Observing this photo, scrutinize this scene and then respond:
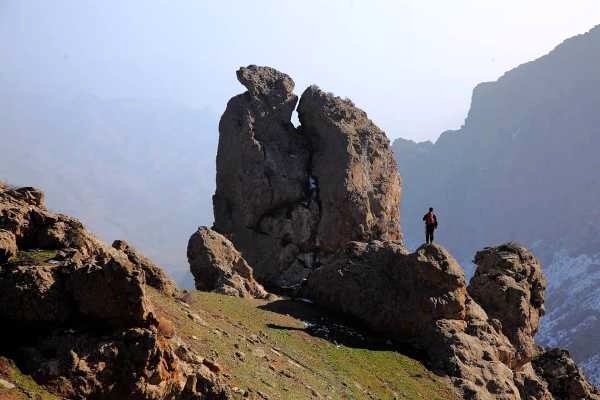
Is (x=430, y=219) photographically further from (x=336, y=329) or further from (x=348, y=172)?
(x=348, y=172)

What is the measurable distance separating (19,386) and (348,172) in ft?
180

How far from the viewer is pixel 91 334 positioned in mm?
22281

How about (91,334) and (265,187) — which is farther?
(265,187)

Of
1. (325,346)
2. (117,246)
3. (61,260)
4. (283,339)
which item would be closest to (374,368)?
(325,346)

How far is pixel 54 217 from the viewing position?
2866 centimetres

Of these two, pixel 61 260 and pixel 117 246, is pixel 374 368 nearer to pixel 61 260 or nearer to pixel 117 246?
pixel 117 246

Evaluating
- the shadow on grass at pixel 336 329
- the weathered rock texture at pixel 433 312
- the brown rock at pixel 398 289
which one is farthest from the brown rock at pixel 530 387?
the shadow on grass at pixel 336 329

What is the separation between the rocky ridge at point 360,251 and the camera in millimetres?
44875

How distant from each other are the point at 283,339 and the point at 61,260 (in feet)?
54.1

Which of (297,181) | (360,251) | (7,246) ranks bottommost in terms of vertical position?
(7,246)

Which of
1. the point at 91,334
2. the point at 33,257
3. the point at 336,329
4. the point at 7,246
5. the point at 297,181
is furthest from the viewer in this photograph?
the point at 297,181

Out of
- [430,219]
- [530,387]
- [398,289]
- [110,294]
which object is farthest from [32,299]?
[530,387]

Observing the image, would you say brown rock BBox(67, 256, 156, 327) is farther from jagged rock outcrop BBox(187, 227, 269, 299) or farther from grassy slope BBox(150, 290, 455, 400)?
jagged rock outcrop BBox(187, 227, 269, 299)

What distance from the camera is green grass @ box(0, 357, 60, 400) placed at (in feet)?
61.4
